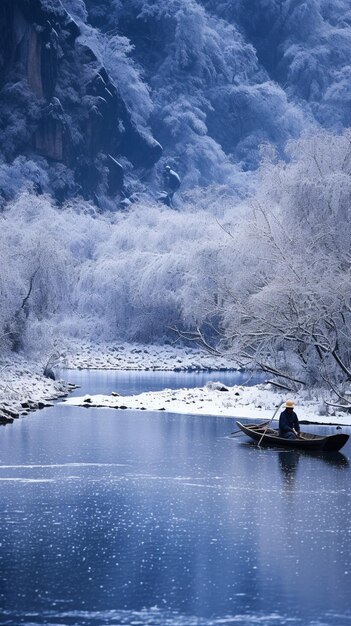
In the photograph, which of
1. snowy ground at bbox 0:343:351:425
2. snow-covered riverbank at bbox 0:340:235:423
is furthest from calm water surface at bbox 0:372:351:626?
A: snow-covered riverbank at bbox 0:340:235:423

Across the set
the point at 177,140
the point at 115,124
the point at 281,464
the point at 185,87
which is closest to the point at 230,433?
the point at 281,464

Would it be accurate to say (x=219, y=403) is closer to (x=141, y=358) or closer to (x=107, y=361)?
(x=107, y=361)

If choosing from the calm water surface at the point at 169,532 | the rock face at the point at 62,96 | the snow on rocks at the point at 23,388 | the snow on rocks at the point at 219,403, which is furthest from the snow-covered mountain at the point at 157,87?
the calm water surface at the point at 169,532

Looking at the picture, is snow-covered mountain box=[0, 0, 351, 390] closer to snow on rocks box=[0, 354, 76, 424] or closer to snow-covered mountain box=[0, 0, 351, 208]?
snow-covered mountain box=[0, 0, 351, 208]

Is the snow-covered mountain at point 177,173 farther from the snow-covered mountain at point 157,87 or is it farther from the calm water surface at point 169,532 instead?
the calm water surface at point 169,532

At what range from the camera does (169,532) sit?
14.9 meters

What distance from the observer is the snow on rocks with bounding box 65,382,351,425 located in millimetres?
29953

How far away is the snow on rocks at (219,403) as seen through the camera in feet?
98.3

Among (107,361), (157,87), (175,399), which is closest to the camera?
(175,399)

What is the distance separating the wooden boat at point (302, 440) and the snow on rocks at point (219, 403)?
3944mm

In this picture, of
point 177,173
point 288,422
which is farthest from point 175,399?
point 177,173

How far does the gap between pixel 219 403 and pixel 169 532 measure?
59.2 feet

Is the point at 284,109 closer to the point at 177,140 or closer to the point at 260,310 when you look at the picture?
the point at 177,140

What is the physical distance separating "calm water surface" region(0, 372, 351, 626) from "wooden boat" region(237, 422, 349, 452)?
32 cm
